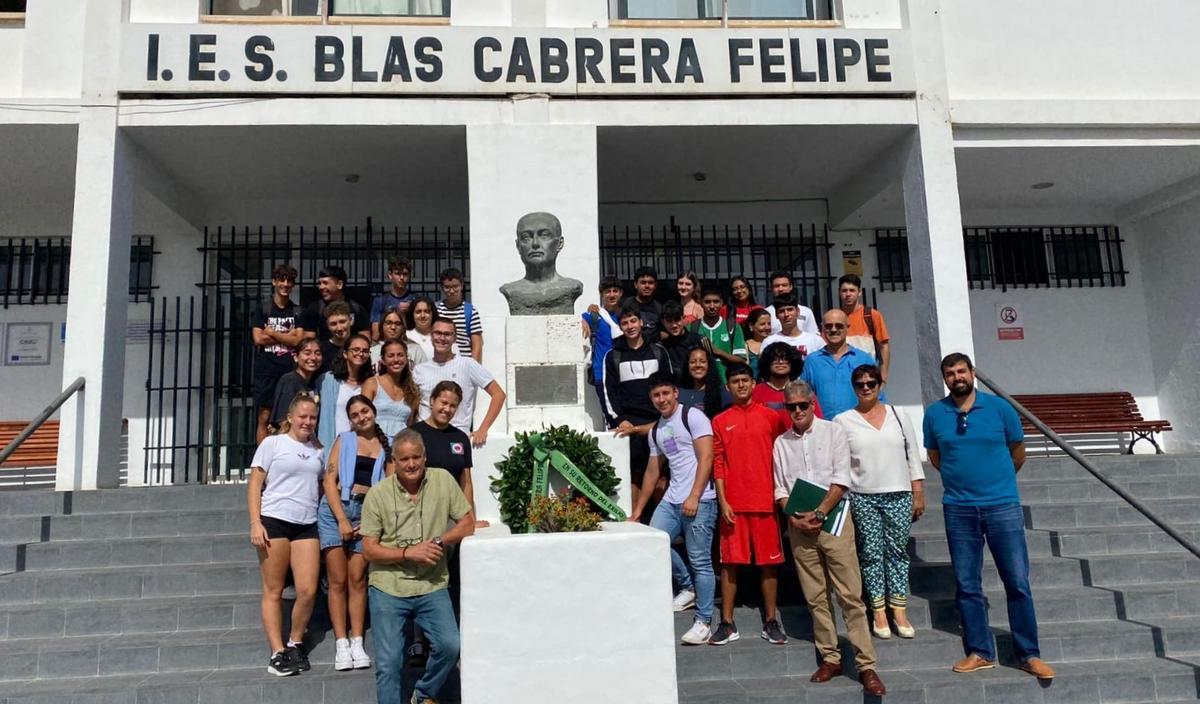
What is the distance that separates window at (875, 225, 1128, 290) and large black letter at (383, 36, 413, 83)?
6.08 metres

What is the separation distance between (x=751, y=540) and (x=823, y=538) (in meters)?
0.44

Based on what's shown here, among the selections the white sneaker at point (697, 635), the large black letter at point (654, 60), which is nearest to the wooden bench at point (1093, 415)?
the large black letter at point (654, 60)

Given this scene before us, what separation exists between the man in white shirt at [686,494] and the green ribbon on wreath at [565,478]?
0.56 m

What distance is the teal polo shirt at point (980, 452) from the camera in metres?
4.76

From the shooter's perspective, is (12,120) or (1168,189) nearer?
(12,120)

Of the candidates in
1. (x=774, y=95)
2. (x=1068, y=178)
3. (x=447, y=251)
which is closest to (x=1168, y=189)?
(x=1068, y=178)

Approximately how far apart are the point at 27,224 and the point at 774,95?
334 inches

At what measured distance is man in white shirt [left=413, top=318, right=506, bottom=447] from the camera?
5176 millimetres

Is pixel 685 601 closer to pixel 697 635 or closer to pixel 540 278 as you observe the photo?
pixel 697 635

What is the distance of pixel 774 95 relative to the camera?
7863mm

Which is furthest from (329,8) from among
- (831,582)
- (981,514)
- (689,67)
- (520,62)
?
(981,514)

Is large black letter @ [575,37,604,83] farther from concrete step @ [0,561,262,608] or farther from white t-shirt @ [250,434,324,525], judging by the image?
concrete step @ [0,561,262,608]

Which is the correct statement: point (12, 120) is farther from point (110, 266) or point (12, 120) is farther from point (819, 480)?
point (819, 480)

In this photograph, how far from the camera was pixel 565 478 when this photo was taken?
4582 millimetres
